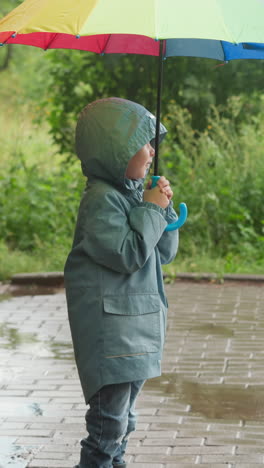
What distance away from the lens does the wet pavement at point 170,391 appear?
4223 millimetres

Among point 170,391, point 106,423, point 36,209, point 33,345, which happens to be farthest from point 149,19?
point 36,209

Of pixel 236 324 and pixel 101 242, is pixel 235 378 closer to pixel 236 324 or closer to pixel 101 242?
pixel 236 324

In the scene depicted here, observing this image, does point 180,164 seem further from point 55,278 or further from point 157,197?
point 157,197

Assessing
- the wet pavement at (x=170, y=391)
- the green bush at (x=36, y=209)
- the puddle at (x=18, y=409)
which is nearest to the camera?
the wet pavement at (x=170, y=391)

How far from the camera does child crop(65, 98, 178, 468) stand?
3.27 m

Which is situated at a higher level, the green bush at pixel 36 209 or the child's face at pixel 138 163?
the child's face at pixel 138 163

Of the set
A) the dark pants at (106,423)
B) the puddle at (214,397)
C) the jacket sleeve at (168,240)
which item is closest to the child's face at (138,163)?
the jacket sleeve at (168,240)

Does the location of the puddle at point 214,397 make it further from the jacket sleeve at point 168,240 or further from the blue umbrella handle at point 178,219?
the blue umbrella handle at point 178,219

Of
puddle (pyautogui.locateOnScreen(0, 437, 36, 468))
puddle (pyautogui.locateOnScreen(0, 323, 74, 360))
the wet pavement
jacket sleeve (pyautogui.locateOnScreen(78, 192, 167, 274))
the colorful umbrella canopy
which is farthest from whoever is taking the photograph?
puddle (pyautogui.locateOnScreen(0, 323, 74, 360))

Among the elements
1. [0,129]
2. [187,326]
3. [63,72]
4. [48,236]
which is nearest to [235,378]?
[187,326]

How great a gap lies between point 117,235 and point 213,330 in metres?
3.66

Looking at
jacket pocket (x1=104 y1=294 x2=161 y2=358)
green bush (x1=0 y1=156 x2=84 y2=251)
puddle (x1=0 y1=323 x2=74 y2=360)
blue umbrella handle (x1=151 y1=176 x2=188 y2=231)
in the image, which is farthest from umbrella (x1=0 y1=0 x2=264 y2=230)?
green bush (x1=0 y1=156 x2=84 y2=251)

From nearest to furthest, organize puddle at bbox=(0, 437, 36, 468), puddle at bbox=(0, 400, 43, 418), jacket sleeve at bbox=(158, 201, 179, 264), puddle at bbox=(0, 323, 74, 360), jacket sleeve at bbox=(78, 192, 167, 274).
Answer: jacket sleeve at bbox=(78, 192, 167, 274), jacket sleeve at bbox=(158, 201, 179, 264), puddle at bbox=(0, 437, 36, 468), puddle at bbox=(0, 400, 43, 418), puddle at bbox=(0, 323, 74, 360)

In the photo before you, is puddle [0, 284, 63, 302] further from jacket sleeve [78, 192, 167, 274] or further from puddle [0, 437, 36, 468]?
jacket sleeve [78, 192, 167, 274]
